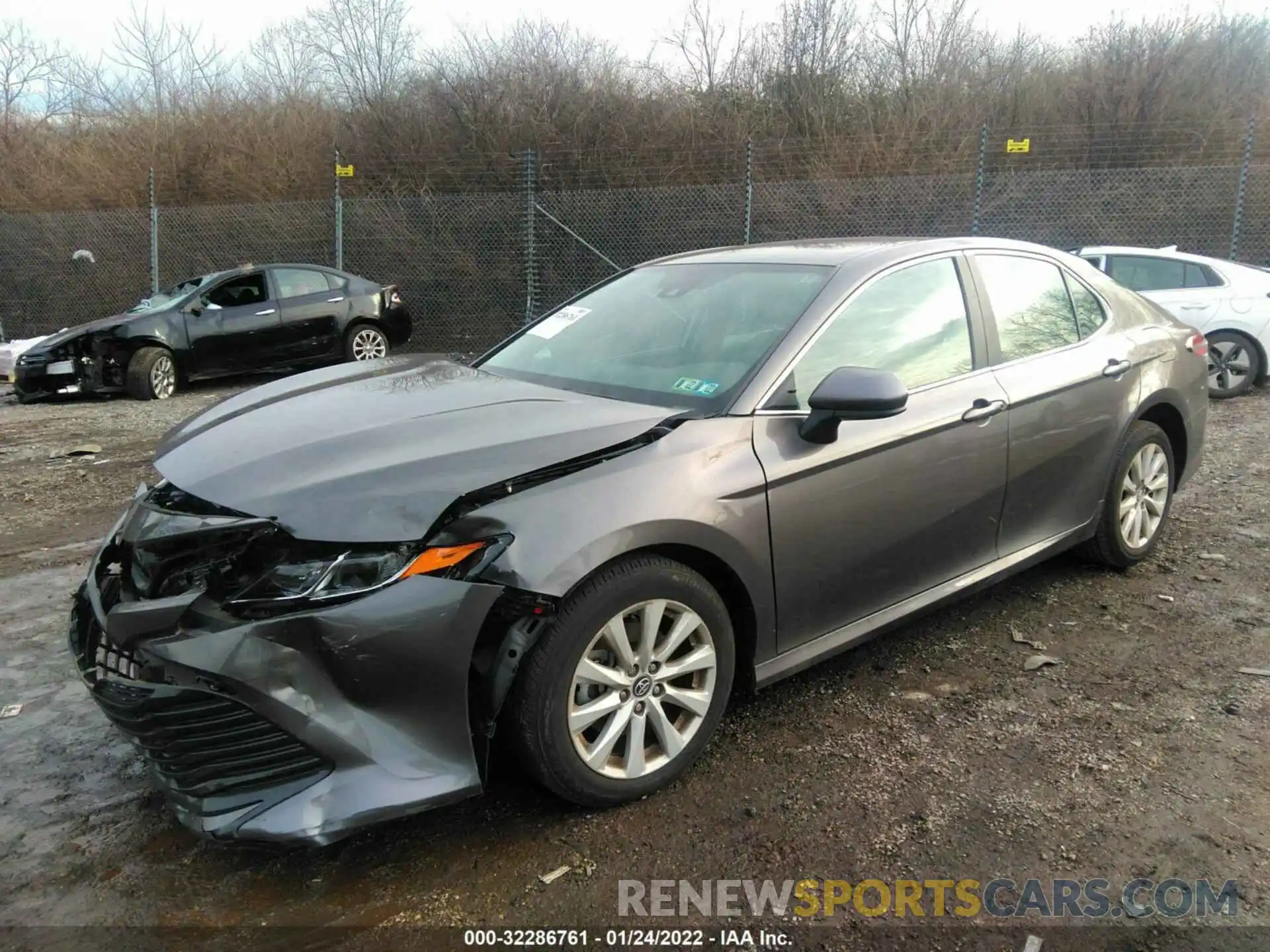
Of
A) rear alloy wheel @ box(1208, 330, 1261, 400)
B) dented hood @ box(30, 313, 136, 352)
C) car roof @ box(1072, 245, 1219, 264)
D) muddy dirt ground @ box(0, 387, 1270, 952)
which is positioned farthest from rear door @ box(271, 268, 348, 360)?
rear alloy wheel @ box(1208, 330, 1261, 400)

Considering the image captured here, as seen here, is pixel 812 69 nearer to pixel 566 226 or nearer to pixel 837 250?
pixel 566 226

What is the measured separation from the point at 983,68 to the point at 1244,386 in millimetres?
10244

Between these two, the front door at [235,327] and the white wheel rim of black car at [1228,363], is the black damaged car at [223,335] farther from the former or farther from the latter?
the white wheel rim of black car at [1228,363]

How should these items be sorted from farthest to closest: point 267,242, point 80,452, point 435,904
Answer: point 267,242 < point 80,452 < point 435,904

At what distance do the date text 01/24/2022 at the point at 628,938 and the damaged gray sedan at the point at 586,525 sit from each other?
13.7 inches

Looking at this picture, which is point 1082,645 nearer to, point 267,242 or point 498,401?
point 498,401

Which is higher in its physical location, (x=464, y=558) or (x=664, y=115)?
(x=664, y=115)

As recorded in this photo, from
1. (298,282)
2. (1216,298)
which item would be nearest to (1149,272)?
(1216,298)

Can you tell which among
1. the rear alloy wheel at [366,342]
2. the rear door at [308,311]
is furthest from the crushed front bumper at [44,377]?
the rear alloy wheel at [366,342]

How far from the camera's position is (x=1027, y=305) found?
12.7 ft

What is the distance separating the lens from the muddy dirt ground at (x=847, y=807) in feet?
7.54

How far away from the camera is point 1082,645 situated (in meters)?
3.69

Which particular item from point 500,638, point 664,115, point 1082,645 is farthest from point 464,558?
point 664,115

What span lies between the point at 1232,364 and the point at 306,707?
10012 millimetres
